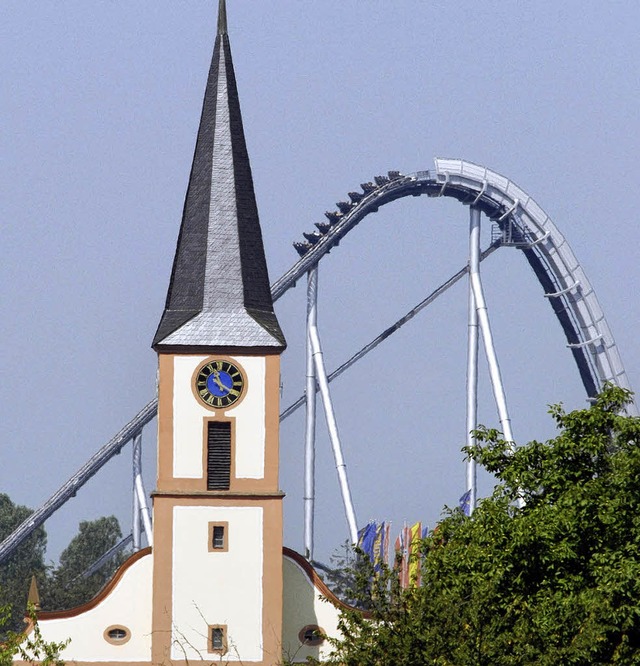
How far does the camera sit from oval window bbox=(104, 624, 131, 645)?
48.9 meters

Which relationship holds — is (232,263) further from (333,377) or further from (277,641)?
(333,377)

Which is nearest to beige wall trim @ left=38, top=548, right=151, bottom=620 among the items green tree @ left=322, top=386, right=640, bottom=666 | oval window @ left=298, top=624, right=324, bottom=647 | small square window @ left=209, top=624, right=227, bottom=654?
small square window @ left=209, top=624, right=227, bottom=654

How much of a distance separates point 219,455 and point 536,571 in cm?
1134

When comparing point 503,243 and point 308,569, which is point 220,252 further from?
point 503,243

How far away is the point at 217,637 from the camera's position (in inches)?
1889

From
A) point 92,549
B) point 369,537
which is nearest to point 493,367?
point 369,537

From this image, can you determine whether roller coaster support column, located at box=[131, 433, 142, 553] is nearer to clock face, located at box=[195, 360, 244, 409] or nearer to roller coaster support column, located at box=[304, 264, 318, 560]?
roller coaster support column, located at box=[304, 264, 318, 560]

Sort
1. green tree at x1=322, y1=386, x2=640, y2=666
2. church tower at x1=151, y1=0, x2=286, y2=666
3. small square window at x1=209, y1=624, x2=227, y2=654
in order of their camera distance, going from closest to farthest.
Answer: green tree at x1=322, y1=386, x2=640, y2=666 → small square window at x1=209, y1=624, x2=227, y2=654 → church tower at x1=151, y1=0, x2=286, y2=666

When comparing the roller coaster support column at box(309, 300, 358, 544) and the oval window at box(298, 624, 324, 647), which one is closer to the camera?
the oval window at box(298, 624, 324, 647)

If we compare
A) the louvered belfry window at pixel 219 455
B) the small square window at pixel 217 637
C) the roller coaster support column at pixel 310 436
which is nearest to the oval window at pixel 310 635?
the small square window at pixel 217 637

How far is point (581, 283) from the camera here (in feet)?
240

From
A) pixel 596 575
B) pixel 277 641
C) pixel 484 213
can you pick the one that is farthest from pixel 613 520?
pixel 484 213

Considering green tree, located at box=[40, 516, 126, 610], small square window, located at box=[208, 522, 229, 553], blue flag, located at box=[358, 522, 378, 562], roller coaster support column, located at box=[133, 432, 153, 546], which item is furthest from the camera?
green tree, located at box=[40, 516, 126, 610]

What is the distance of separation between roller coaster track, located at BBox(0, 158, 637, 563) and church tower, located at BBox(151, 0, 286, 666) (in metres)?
19.2
